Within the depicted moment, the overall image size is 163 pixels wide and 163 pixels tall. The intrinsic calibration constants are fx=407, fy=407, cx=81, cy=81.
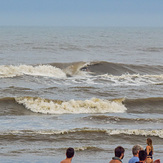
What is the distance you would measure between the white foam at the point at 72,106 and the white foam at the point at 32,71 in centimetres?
836

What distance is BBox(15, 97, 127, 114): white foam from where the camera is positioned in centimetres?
1823

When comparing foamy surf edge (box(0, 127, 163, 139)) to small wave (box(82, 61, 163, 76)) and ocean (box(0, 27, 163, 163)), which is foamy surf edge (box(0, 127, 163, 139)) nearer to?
ocean (box(0, 27, 163, 163))

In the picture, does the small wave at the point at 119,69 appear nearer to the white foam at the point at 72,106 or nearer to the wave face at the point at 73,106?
A: the wave face at the point at 73,106

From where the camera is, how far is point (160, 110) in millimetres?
19141

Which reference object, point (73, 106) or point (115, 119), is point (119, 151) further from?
point (73, 106)

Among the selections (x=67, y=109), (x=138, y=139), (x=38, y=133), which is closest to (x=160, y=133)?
(x=138, y=139)

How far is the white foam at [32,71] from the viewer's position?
2809 centimetres

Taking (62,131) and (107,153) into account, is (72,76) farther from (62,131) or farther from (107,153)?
(107,153)

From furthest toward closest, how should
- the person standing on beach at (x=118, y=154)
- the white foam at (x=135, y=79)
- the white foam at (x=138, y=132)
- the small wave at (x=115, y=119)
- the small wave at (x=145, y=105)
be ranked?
the white foam at (x=135, y=79) → the small wave at (x=145, y=105) → the small wave at (x=115, y=119) → the white foam at (x=138, y=132) → the person standing on beach at (x=118, y=154)

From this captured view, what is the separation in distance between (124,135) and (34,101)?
6468 mm

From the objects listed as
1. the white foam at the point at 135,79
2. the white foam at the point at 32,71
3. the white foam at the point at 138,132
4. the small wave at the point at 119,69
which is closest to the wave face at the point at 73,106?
the white foam at the point at 138,132

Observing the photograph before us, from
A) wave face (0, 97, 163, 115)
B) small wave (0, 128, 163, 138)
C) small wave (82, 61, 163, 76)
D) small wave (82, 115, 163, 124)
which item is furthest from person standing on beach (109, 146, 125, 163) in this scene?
small wave (82, 61, 163, 76)

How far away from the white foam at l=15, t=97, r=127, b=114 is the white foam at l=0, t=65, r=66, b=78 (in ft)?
27.4

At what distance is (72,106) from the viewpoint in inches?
733
